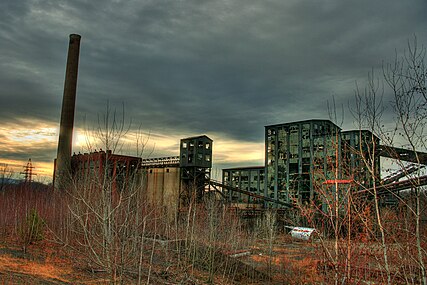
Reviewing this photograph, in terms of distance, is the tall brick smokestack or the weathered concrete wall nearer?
the tall brick smokestack

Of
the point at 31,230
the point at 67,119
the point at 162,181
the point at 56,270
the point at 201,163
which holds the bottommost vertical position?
the point at 56,270

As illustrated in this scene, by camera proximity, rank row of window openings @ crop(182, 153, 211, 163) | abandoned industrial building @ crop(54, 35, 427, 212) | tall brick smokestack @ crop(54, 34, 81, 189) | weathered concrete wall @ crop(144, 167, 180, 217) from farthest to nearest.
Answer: weathered concrete wall @ crop(144, 167, 180, 217), tall brick smokestack @ crop(54, 34, 81, 189), row of window openings @ crop(182, 153, 211, 163), abandoned industrial building @ crop(54, 35, 427, 212)

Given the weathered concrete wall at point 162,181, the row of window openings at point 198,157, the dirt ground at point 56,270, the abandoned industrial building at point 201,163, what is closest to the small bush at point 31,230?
the dirt ground at point 56,270

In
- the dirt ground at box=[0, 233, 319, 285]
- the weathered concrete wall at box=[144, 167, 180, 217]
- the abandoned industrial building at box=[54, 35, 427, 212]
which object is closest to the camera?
the dirt ground at box=[0, 233, 319, 285]

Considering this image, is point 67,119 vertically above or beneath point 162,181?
above

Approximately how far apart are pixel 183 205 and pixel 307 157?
15.3 metres

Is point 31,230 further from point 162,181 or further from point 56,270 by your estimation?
point 162,181

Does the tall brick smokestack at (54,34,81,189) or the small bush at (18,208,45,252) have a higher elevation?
the tall brick smokestack at (54,34,81,189)

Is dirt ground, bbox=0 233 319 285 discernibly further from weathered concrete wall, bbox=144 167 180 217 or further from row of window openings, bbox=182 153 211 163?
weathered concrete wall, bbox=144 167 180 217

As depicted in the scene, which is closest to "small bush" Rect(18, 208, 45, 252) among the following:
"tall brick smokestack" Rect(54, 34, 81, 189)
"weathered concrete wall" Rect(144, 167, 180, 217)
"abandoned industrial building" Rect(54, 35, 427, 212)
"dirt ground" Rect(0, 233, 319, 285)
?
"dirt ground" Rect(0, 233, 319, 285)

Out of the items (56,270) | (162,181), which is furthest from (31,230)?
(162,181)

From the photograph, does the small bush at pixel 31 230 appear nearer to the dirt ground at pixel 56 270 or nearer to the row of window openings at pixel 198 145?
the dirt ground at pixel 56 270

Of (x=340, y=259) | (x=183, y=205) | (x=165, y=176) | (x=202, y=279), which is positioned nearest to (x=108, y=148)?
(x=340, y=259)

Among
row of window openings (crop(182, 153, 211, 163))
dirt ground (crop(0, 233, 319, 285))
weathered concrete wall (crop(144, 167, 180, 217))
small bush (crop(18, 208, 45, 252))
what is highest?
row of window openings (crop(182, 153, 211, 163))
